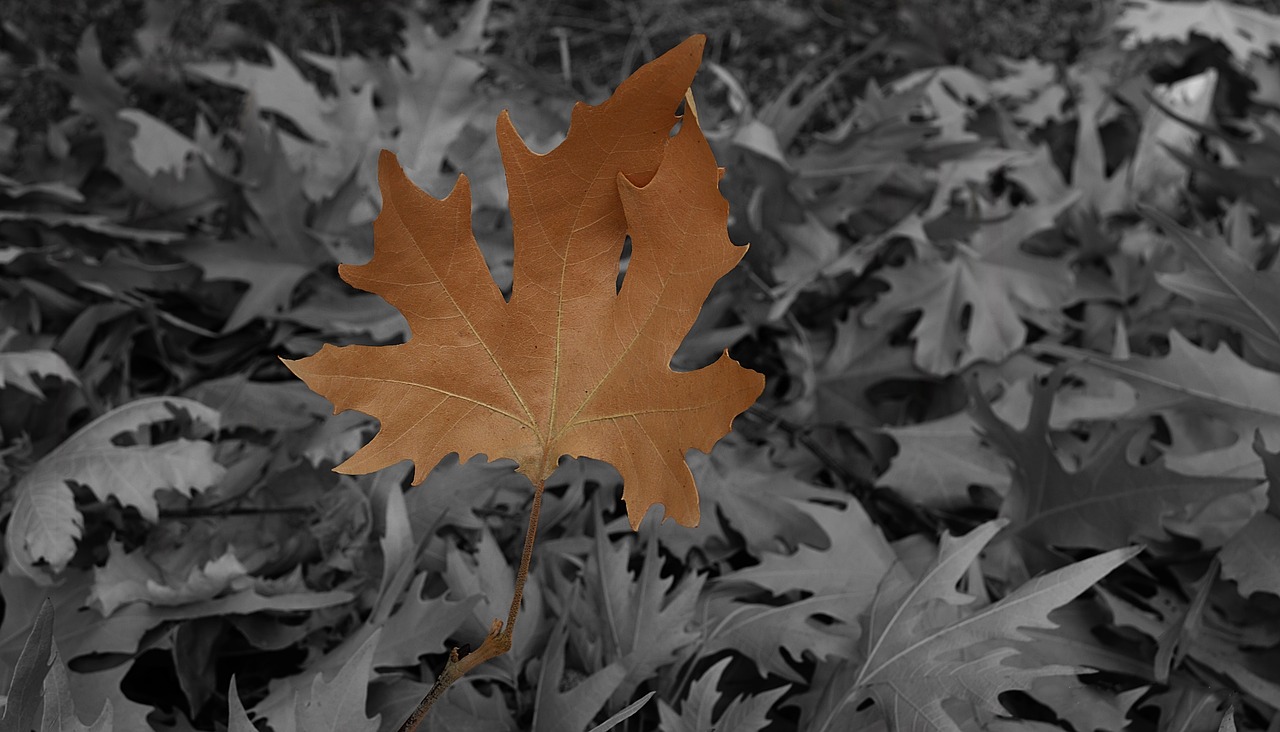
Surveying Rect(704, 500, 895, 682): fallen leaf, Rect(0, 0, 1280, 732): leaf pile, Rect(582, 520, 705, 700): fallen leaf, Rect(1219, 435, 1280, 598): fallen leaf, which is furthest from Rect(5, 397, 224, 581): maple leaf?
Rect(1219, 435, 1280, 598): fallen leaf

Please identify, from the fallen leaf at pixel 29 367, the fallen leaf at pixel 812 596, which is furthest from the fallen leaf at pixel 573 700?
the fallen leaf at pixel 29 367

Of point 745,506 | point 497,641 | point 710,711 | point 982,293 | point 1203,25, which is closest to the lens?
point 497,641

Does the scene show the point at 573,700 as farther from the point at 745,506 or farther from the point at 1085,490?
the point at 1085,490

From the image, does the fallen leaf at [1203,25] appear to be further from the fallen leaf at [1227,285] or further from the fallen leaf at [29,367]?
the fallen leaf at [29,367]

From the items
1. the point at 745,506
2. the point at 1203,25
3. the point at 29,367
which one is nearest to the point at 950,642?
the point at 745,506

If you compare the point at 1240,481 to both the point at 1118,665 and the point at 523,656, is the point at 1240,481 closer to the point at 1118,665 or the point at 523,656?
the point at 1118,665

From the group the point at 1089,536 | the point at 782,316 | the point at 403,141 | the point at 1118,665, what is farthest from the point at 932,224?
the point at 403,141
